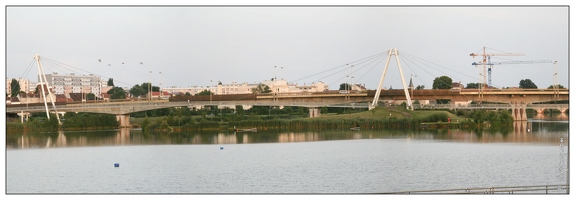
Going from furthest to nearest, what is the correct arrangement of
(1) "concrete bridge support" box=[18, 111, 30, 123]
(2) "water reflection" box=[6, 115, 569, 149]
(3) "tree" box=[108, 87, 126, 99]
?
(3) "tree" box=[108, 87, 126, 99] < (1) "concrete bridge support" box=[18, 111, 30, 123] < (2) "water reflection" box=[6, 115, 569, 149]

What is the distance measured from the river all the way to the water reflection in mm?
78

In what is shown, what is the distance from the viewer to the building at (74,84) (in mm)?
170500

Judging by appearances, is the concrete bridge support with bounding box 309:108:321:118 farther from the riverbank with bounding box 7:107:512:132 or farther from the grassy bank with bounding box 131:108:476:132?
the grassy bank with bounding box 131:108:476:132

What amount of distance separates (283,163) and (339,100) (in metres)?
47.2

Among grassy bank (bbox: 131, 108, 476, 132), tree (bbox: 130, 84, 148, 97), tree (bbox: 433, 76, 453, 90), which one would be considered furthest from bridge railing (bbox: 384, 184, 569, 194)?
tree (bbox: 130, 84, 148, 97)

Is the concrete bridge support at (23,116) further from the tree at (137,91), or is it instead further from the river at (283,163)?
the tree at (137,91)

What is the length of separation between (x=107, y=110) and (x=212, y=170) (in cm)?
4162

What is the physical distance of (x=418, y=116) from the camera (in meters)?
74.8

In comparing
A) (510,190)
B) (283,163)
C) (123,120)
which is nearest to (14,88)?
(123,120)

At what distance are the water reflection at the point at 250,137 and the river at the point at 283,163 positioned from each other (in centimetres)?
8

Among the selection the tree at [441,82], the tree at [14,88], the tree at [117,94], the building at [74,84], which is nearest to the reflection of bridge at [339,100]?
the tree at [441,82]

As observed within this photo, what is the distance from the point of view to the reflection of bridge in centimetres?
7706

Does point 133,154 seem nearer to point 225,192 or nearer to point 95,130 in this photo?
point 225,192

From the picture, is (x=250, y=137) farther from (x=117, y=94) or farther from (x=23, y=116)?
(x=117, y=94)
